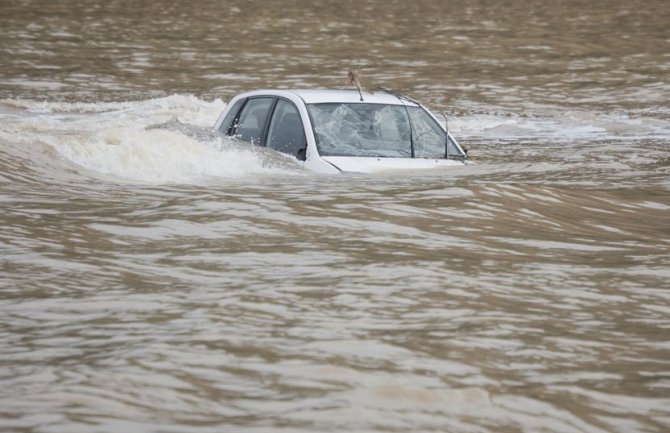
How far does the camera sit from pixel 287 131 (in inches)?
463

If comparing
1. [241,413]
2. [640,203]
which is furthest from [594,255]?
[241,413]

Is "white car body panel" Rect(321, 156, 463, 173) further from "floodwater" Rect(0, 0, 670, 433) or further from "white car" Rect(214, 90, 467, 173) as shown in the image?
"floodwater" Rect(0, 0, 670, 433)

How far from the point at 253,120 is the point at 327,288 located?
5520 millimetres

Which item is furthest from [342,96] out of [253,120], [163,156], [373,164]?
[163,156]

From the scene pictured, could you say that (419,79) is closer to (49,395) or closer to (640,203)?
(640,203)

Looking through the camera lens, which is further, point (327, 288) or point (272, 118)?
point (272, 118)

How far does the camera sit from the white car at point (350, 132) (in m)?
11.3

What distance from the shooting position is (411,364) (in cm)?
562

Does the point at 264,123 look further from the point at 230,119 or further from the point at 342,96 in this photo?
the point at 230,119

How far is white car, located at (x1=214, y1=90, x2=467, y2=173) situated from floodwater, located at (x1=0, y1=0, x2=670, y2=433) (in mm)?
211

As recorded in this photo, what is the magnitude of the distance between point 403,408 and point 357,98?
23.3 ft

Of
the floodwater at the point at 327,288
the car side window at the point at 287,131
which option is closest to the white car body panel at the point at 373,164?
the floodwater at the point at 327,288

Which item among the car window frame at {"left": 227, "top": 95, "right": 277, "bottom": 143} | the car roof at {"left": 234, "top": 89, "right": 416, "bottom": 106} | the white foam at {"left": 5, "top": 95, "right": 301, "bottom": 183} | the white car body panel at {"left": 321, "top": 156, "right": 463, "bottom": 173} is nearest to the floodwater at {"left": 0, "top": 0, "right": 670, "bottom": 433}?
the white foam at {"left": 5, "top": 95, "right": 301, "bottom": 183}

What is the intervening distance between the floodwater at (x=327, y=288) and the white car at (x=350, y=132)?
0.21 meters
